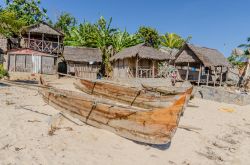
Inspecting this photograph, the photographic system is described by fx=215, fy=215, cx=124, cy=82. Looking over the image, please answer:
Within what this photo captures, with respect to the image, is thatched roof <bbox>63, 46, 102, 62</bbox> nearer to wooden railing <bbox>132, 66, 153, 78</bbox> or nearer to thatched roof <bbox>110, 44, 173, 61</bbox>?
thatched roof <bbox>110, 44, 173, 61</bbox>

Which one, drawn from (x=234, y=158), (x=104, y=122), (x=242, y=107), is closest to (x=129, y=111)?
(x=104, y=122)

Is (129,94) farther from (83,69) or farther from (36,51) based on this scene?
(36,51)

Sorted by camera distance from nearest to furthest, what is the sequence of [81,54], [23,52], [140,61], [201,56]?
[201,56] < [23,52] < [140,61] < [81,54]

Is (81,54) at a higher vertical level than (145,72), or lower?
higher

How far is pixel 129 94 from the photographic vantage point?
9039 millimetres

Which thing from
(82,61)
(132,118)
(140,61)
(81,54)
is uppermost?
(81,54)

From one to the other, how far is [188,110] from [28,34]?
1713 centimetres

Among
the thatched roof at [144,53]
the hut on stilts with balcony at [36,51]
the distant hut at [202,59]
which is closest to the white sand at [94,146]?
the distant hut at [202,59]

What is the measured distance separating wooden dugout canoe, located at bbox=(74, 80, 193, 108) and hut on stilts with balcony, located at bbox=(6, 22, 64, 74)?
9.28 meters

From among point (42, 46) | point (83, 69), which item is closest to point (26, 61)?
point (42, 46)

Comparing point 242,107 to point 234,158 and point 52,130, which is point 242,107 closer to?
point 234,158

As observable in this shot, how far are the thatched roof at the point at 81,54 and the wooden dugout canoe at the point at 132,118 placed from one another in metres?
13.5

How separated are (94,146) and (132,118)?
1.11 meters

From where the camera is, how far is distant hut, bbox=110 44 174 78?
17453 millimetres
